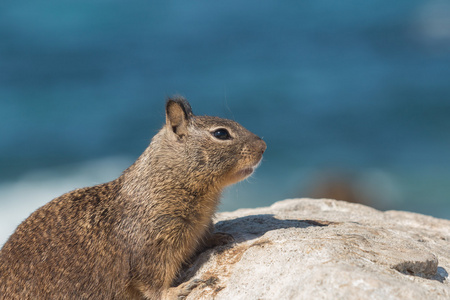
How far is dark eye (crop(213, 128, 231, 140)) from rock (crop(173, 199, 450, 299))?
1.22 meters

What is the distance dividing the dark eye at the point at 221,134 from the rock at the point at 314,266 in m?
1.22

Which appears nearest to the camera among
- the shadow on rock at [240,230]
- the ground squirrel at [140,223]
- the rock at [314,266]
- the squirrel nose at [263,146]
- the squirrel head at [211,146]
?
the rock at [314,266]

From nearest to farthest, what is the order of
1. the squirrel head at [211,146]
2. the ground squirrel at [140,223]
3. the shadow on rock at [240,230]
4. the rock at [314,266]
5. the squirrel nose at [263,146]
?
1. the rock at [314,266]
2. the ground squirrel at [140,223]
3. the shadow on rock at [240,230]
4. the squirrel head at [211,146]
5. the squirrel nose at [263,146]

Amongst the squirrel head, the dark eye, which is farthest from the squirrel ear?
the dark eye

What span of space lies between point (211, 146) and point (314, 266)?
7.17 ft

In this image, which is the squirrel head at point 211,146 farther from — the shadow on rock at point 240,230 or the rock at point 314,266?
the rock at point 314,266

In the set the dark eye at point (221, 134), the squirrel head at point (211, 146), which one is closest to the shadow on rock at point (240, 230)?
the squirrel head at point (211, 146)

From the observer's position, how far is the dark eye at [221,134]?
6.10 metres

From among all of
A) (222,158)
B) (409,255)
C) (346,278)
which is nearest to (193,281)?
(222,158)

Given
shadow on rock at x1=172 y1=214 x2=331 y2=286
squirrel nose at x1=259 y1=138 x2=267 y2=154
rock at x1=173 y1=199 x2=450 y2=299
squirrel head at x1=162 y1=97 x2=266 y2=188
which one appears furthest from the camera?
squirrel nose at x1=259 y1=138 x2=267 y2=154

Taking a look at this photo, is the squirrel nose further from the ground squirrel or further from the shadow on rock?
the shadow on rock

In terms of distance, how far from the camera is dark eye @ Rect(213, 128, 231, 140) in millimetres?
6104

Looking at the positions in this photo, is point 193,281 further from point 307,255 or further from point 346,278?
point 346,278

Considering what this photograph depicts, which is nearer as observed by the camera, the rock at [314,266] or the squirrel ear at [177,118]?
the rock at [314,266]
